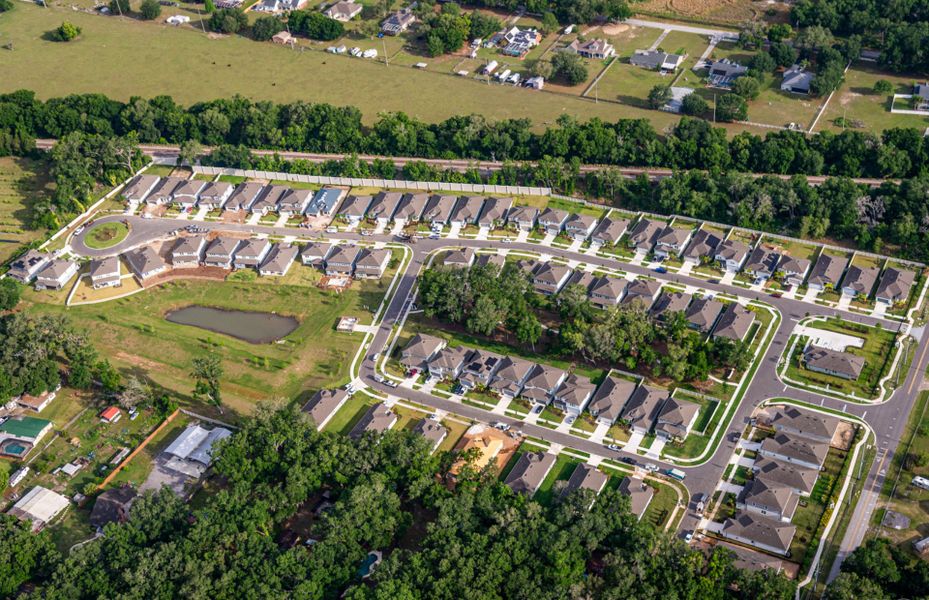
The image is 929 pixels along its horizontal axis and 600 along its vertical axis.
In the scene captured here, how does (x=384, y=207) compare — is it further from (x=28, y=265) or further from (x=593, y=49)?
(x=593, y=49)

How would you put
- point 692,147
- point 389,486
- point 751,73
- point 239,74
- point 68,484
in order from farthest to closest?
point 239,74 → point 751,73 → point 692,147 → point 68,484 → point 389,486

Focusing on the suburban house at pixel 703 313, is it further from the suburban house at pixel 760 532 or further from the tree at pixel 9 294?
the tree at pixel 9 294

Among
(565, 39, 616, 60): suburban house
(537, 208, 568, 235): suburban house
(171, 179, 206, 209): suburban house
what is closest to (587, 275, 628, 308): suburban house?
(537, 208, 568, 235): suburban house

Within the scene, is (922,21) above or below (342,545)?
above

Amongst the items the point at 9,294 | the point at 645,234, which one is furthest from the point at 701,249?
the point at 9,294

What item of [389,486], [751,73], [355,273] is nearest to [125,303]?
[355,273]

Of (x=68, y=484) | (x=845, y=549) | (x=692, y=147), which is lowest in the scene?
(x=68, y=484)

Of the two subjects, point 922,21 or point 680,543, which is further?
point 922,21

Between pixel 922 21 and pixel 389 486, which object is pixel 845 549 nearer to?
pixel 389 486

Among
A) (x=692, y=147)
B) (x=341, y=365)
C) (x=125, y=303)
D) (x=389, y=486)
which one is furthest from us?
(x=692, y=147)
